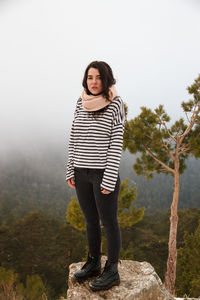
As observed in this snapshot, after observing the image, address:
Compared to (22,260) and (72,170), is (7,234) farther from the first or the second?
(72,170)

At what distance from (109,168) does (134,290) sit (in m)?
0.91

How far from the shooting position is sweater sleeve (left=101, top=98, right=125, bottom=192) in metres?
1.62

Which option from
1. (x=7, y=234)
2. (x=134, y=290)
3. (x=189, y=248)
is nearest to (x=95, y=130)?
(x=134, y=290)

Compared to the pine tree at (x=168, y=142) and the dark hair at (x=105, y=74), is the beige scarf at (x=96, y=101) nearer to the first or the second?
the dark hair at (x=105, y=74)

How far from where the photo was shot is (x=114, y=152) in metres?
1.68

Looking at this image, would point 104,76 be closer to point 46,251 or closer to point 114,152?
point 114,152

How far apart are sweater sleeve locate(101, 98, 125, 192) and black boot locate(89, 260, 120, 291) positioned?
0.63 m

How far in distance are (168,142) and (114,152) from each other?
20.9 ft

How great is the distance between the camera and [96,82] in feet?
5.71

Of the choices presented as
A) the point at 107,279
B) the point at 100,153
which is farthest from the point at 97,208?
the point at 107,279

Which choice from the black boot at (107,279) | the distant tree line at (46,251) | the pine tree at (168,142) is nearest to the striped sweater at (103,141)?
the black boot at (107,279)

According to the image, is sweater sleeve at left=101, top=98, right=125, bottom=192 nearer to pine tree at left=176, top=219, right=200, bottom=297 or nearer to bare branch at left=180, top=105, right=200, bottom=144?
bare branch at left=180, top=105, right=200, bottom=144

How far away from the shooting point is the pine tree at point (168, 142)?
718cm

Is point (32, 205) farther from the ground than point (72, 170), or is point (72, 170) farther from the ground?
point (72, 170)
